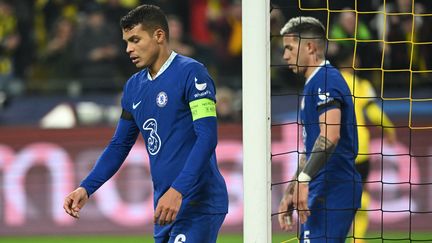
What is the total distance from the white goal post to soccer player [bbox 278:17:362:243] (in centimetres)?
122

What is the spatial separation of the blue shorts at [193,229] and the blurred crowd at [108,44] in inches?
278

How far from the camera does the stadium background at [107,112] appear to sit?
11.7 m

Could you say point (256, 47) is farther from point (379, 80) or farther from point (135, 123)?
point (379, 80)

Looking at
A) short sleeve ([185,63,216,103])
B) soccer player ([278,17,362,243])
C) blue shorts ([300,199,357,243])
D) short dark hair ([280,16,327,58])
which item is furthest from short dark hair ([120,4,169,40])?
blue shorts ([300,199,357,243])

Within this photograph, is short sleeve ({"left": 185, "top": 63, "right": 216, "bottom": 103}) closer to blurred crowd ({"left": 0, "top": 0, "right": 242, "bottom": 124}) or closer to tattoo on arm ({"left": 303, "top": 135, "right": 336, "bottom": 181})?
tattoo on arm ({"left": 303, "top": 135, "right": 336, "bottom": 181})

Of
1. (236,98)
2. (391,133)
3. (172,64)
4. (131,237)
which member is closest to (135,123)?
(172,64)

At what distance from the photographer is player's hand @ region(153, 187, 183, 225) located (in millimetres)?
5172

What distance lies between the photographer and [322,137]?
660 centimetres

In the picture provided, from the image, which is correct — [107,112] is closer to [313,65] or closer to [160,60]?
[313,65]

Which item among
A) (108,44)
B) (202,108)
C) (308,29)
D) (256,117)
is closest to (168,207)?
(202,108)

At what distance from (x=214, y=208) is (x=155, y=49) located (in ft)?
Result: 3.18

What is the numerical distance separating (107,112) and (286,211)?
6503 mm

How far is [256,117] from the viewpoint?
5398 millimetres

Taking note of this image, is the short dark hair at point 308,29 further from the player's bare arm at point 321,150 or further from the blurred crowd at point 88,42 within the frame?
the blurred crowd at point 88,42
